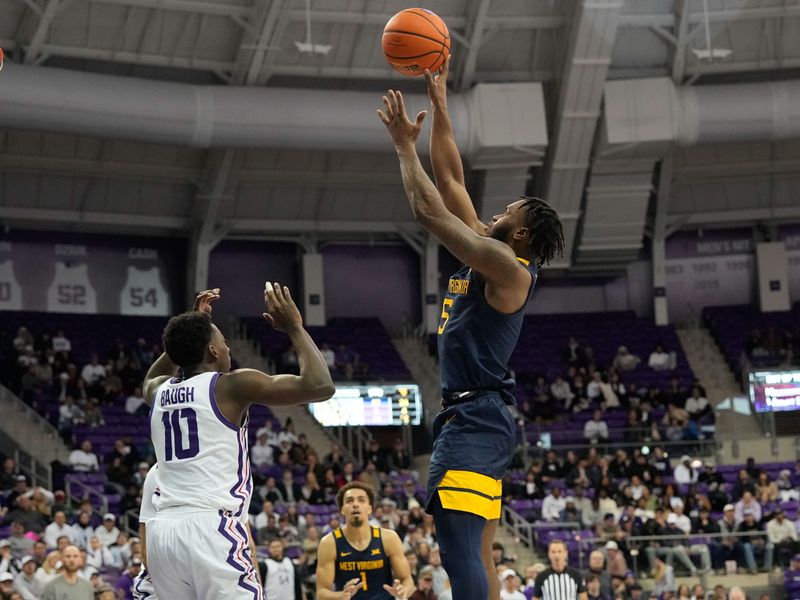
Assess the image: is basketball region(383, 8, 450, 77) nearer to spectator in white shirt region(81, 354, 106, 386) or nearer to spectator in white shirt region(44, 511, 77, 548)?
spectator in white shirt region(44, 511, 77, 548)

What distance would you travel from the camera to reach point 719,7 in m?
26.5

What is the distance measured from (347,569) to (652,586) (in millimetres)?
9405

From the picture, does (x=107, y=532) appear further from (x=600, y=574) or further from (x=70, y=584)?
(x=600, y=574)

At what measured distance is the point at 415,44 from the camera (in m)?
7.89

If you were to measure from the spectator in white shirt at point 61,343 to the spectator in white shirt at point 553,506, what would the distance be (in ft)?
35.4

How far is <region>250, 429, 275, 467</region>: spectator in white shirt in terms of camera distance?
2403cm

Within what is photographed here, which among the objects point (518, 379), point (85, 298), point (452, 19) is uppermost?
point (452, 19)

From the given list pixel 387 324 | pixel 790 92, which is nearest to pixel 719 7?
pixel 790 92

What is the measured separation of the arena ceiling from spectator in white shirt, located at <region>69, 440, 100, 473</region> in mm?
6547

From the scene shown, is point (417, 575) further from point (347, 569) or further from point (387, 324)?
point (387, 324)

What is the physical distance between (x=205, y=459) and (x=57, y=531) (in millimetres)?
11770

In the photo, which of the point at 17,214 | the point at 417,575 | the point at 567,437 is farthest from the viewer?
the point at 17,214

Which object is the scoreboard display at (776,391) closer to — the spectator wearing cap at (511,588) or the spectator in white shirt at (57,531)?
the spectator wearing cap at (511,588)

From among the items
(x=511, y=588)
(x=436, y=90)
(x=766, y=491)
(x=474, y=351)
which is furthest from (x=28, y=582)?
(x=766, y=491)
